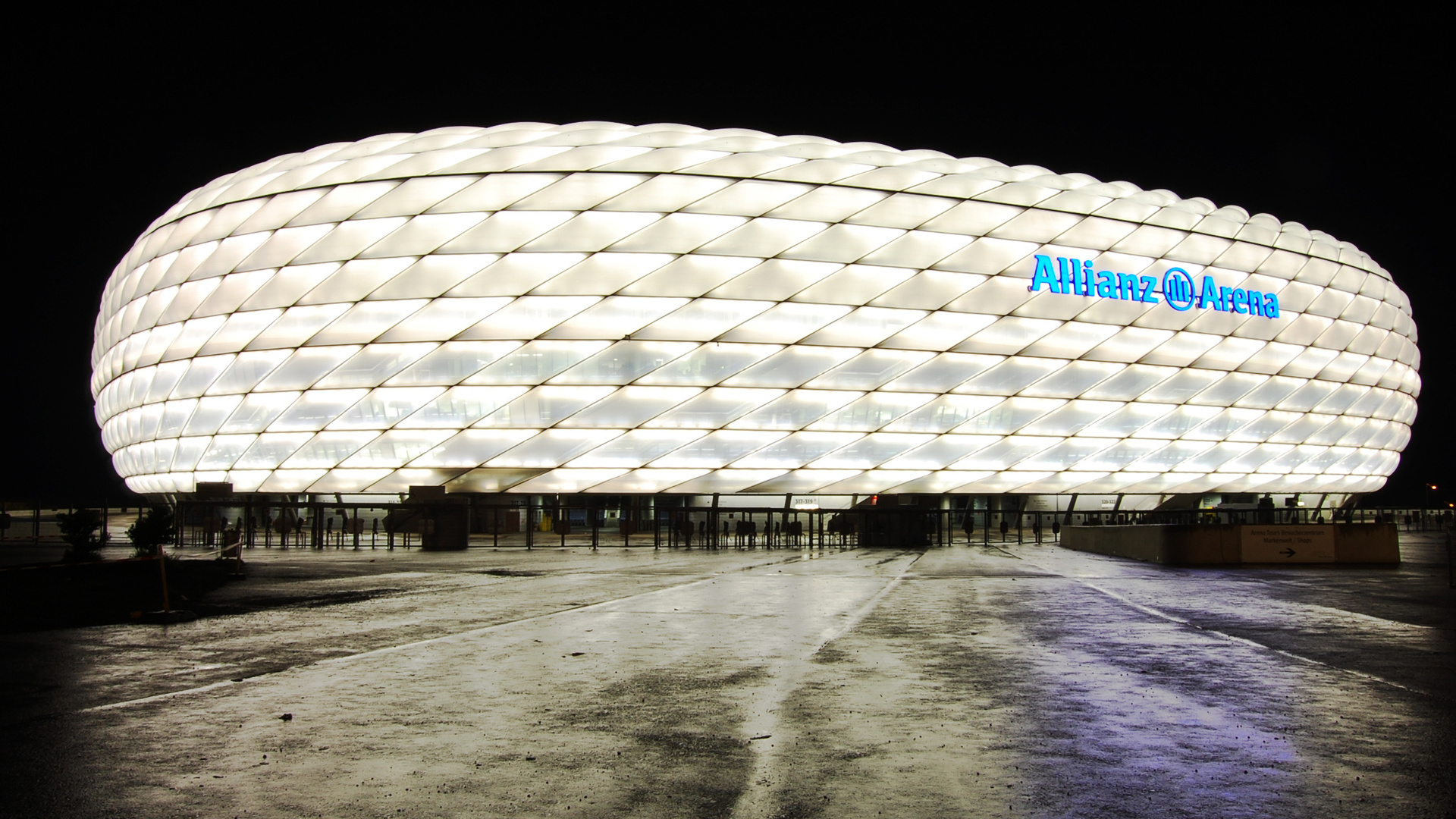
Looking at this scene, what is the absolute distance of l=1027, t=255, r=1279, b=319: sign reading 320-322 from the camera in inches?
1373

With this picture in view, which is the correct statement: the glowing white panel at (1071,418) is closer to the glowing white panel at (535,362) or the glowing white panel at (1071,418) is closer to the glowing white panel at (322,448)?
the glowing white panel at (535,362)

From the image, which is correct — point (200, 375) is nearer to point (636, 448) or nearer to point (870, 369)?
point (636, 448)

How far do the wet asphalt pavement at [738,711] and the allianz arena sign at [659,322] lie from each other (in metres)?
21.2

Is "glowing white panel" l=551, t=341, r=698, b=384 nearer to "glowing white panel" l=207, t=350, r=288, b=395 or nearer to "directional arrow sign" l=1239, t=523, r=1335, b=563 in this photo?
"glowing white panel" l=207, t=350, r=288, b=395

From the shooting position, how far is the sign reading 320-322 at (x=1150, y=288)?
114 ft

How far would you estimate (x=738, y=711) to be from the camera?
5.38 m

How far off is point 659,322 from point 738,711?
2679 centimetres

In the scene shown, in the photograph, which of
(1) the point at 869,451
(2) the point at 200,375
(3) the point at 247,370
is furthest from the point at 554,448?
(2) the point at 200,375

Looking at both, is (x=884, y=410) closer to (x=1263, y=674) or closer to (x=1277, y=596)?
(x=1277, y=596)

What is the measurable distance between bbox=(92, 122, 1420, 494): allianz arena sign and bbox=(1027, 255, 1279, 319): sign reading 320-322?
144 millimetres

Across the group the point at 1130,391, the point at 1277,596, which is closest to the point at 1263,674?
the point at 1277,596

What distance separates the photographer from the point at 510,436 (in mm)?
32094

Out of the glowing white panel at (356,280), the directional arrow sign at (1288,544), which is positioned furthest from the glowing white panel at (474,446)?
the directional arrow sign at (1288,544)

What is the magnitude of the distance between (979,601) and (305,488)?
2827 cm
